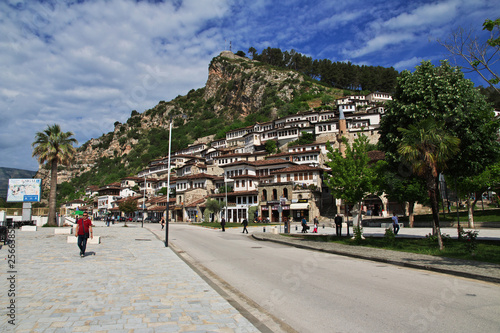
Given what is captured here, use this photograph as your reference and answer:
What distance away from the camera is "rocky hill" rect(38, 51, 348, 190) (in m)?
139

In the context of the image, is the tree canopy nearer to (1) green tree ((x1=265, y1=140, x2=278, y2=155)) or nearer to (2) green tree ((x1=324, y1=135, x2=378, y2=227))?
(2) green tree ((x1=324, y1=135, x2=378, y2=227))

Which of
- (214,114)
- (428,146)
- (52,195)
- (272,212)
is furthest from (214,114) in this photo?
(428,146)

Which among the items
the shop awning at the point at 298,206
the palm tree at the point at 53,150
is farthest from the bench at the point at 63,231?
the shop awning at the point at 298,206

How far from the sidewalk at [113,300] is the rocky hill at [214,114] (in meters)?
113

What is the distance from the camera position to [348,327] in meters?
5.51

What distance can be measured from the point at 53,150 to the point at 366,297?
140ft

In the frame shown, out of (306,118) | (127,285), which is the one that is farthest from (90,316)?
(306,118)

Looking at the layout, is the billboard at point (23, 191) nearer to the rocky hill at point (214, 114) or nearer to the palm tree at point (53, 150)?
the palm tree at point (53, 150)

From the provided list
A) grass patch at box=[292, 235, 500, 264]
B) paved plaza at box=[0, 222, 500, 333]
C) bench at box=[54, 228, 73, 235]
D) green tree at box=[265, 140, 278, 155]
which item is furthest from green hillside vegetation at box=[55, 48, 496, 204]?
paved plaza at box=[0, 222, 500, 333]

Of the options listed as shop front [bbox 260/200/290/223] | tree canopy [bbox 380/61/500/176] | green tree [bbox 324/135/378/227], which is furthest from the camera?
shop front [bbox 260/200/290/223]

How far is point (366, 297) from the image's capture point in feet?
24.5

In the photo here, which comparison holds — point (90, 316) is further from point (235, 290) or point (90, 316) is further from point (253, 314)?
point (235, 290)

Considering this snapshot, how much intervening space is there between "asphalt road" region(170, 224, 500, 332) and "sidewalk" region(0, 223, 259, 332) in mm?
1372

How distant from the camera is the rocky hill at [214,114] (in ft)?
456
